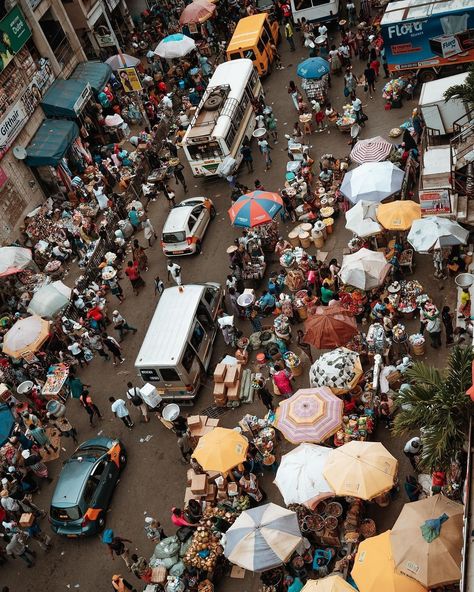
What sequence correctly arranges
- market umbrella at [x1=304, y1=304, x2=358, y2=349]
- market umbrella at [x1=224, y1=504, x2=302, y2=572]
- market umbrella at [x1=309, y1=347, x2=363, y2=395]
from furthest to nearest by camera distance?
market umbrella at [x1=304, y1=304, x2=358, y2=349], market umbrella at [x1=309, y1=347, x2=363, y2=395], market umbrella at [x1=224, y1=504, x2=302, y2=572]

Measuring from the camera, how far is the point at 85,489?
16516 mm

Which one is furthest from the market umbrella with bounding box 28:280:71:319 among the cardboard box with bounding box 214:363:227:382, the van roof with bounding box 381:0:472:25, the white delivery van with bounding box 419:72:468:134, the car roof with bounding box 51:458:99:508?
the van roof with bounding box 381:0:472:25

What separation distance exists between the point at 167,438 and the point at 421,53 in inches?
729

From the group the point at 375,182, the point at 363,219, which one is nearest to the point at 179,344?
the point at 363,219

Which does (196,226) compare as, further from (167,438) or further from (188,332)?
(167,438)

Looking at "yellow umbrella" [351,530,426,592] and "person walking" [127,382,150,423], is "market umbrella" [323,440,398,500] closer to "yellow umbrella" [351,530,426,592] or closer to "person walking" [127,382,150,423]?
"yellow umbrella" [351,530,426,592]

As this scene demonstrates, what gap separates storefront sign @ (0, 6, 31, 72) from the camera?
26.1 metres

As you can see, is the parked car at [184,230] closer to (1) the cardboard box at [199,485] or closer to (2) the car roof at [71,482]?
(2) the car roof at [71,482]

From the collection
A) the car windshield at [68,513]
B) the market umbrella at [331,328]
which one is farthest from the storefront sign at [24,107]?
the market umbrella at [331,328]

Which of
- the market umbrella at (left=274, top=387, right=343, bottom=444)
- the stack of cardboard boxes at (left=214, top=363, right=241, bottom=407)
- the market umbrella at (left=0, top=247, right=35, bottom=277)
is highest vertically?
the market umbrella at (left=0, top=247, right=35, bottom=277)

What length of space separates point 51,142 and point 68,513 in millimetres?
17113

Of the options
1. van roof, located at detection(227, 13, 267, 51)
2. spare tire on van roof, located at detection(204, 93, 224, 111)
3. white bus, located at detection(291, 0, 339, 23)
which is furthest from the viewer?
white bus, located at detection(291, 0, 339, 23)

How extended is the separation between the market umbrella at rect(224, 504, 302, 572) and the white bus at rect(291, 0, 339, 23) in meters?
26.3

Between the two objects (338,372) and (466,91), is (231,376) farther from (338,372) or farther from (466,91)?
(466,91)
